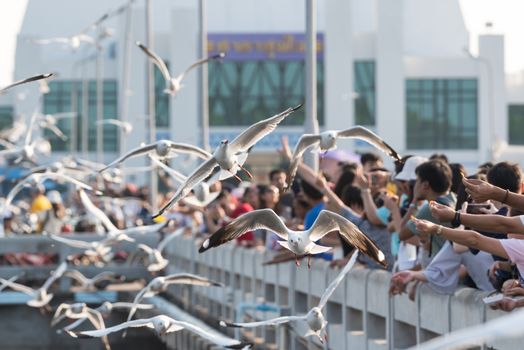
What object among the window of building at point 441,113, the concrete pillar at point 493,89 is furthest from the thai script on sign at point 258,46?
the concrete pillar at point 493,89

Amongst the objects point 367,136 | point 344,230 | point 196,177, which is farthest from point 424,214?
point 196,177

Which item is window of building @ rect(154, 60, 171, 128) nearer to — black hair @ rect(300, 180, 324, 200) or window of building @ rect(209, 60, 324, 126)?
window of building @ rect(209, 60, 324, 126)

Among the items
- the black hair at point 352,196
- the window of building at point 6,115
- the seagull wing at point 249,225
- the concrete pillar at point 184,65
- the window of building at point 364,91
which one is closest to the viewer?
the seagull wing at point 249,225

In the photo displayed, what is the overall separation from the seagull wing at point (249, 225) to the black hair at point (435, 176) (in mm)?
1073

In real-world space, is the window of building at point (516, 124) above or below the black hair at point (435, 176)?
below

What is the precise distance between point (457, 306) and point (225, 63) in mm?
72141

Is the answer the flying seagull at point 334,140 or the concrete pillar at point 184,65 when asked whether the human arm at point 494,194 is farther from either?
the concrete pillar at point 184,65

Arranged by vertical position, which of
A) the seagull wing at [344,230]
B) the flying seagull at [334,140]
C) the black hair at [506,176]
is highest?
the flying seagull at [334,140]

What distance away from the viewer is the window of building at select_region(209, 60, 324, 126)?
82.4 metres

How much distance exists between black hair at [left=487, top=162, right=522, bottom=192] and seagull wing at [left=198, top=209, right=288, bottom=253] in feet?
5.48

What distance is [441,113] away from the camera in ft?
273

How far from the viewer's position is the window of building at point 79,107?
8681cm

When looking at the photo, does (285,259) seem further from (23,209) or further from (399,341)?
(23,209)

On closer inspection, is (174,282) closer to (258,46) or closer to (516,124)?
(258,46)
